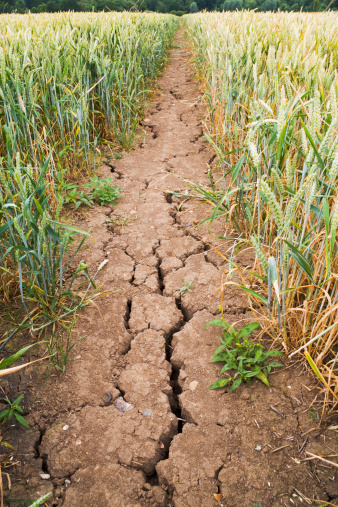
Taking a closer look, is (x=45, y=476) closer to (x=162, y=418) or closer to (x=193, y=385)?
(x=162, y=418)

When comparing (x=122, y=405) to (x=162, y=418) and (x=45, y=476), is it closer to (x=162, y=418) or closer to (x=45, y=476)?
(x=162, y=418)

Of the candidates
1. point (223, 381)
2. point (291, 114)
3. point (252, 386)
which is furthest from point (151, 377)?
point (291, 114)

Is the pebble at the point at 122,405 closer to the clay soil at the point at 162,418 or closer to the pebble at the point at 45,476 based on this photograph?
the clay soil at the point at 162,418

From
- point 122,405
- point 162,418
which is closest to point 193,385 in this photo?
point 162,418

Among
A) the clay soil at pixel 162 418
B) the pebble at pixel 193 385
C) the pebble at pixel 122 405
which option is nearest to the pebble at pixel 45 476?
the clay soil at pixel 162 418

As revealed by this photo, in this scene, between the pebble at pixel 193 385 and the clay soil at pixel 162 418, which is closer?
the clay soil at pixel 162 418

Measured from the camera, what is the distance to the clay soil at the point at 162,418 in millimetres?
1091

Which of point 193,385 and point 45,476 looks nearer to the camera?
point 45,476

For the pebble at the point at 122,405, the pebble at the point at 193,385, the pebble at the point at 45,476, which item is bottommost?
the pebble at the point at 45,476

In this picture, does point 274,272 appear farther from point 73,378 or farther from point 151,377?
point 73,378

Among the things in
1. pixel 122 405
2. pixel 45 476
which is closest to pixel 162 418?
pixel 122 405

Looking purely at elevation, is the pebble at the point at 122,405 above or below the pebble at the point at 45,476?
above

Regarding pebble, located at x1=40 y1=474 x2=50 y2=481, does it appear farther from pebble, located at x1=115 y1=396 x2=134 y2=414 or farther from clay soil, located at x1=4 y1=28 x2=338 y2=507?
pebble, located at x1=115 y1=396 x2=134 y2=414

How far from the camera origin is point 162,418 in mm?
1313
